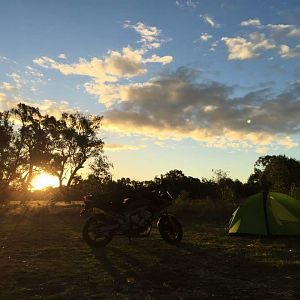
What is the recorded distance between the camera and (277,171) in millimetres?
45062

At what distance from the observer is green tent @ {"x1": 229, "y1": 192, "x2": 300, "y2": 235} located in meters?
13.5

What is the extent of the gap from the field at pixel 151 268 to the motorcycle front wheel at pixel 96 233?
262 mm

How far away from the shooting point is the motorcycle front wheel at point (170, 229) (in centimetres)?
1246

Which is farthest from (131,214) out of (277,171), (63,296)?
(277,171)

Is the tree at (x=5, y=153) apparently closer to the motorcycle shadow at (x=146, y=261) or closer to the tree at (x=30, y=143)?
the tree at (x=30, y=143)

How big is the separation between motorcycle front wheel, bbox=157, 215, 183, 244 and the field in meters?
0.31

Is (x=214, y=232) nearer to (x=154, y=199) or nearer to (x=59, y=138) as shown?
(x=154, y=199)

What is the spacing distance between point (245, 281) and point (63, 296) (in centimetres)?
301

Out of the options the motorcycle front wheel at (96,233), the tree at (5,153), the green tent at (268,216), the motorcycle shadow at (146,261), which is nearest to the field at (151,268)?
the motorcycle shadow at (146,261)

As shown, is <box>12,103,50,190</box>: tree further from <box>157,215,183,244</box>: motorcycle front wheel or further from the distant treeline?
<box>157,215,183,244</box>: motorcycle front wheel

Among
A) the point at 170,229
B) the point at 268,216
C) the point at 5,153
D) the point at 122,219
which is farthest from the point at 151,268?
the point at 5,153

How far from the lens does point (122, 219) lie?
A: 12000 millimetres

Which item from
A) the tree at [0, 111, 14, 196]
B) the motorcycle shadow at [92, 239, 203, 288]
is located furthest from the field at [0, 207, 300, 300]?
the tree at [0, 111, 14, 196]

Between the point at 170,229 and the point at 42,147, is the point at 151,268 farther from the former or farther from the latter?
the point at 42,147
